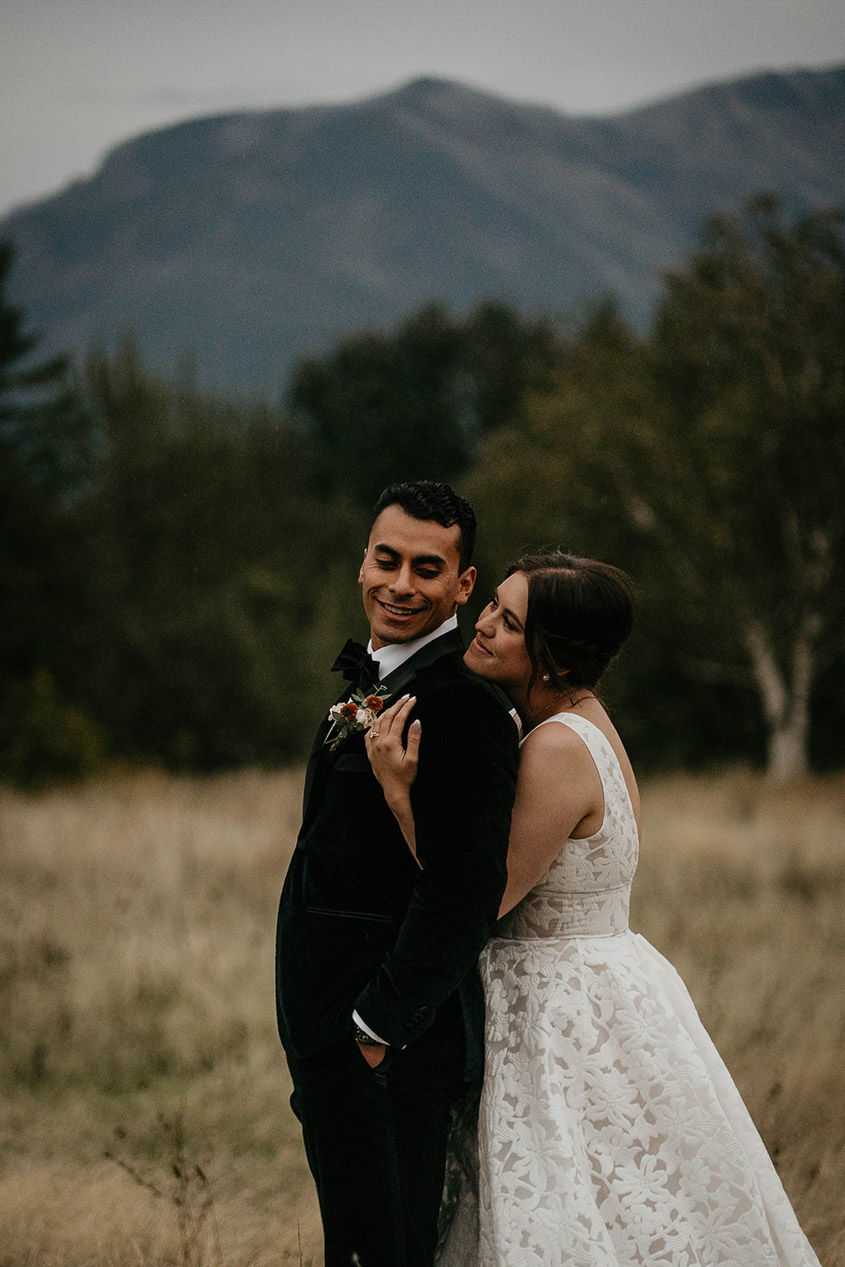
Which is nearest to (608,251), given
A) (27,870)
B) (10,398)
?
(10,398)

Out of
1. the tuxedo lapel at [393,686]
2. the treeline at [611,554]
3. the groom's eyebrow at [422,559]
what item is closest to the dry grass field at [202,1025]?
the tuxedo lapel at [393,686]

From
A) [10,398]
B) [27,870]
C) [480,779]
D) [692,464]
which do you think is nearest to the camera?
[480,779]

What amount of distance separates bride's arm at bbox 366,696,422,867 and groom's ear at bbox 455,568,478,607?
0.35 meters

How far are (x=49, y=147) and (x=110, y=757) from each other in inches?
505

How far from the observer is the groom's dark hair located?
7.59ft

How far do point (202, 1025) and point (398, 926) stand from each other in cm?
368

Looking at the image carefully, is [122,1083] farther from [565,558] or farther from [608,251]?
[608,251]

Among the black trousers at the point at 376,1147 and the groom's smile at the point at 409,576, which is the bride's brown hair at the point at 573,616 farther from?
the black trousers at the point at 376,1147

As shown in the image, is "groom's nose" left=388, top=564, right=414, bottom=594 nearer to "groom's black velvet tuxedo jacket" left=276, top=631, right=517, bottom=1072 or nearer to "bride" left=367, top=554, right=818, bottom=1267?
"groom's black velvet tuxedo jacket" left=276, top=631, right=517, bottom=1072

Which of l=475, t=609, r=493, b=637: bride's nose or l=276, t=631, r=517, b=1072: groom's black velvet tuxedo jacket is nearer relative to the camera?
l=276, t=631, r=517, b=1072: groom's black velvet tuxedo jacket

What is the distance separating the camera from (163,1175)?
3.96m

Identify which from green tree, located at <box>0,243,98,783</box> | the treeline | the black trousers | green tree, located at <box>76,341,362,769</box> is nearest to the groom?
the black trousers

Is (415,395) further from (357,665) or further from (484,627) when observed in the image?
(357,665)

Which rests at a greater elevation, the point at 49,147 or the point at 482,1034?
the point at 49,147
